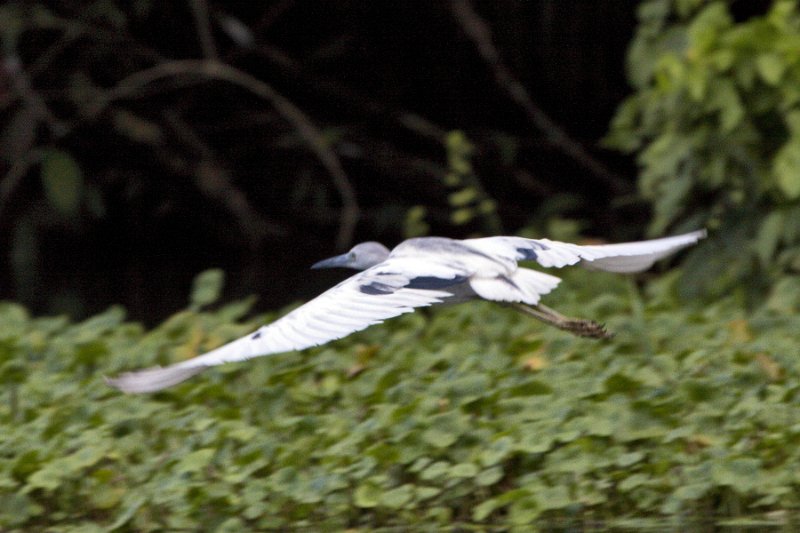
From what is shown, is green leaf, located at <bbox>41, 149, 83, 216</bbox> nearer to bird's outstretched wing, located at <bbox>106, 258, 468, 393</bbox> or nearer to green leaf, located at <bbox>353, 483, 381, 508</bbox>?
bird's outstretched wing, located at <bbox>106, 258, 468, 393</bbox>

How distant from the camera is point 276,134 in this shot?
11023 millimetres

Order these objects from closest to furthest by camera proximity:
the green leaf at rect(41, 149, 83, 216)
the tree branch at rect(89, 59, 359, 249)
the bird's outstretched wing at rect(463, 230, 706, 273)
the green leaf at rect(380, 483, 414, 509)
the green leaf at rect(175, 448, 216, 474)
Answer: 1. the green leaf at rect(380, 483, 414, 509)
2. the green leaf at rect(175, 448, 216, 474)
3. the bird's outstretched wing at rect(463, 230, 706, 273)
4. the tree branch at rect(89, 59, 359, 249)
5. the green leaf at rect(41, 149, 83, 216)

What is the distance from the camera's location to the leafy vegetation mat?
3797 mm

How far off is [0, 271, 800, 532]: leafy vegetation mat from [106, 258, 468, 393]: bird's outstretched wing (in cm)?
41

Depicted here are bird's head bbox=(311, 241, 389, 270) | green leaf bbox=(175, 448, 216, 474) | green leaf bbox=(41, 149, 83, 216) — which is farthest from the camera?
green leaf bbox=(41, 149, 83, 216)

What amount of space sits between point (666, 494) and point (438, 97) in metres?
7.89

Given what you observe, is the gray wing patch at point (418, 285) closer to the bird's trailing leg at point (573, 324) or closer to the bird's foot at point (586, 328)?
the bird's trailing leg at point (573, 324)

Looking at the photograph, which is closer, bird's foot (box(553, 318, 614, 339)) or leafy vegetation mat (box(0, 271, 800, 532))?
leafy vegetation mat (box(0, 271, 800, 532))

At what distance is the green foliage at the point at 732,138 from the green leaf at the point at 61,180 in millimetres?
4292

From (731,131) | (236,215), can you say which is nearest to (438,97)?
(236,215)

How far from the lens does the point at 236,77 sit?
938 centimetres

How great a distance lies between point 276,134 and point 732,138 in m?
5.11

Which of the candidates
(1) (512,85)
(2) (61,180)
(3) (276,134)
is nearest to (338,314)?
(2) (61,180)

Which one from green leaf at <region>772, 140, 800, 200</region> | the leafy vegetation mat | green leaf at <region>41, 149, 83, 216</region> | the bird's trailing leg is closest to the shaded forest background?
green leaf at <region>41, 149, 83, 216</region>
